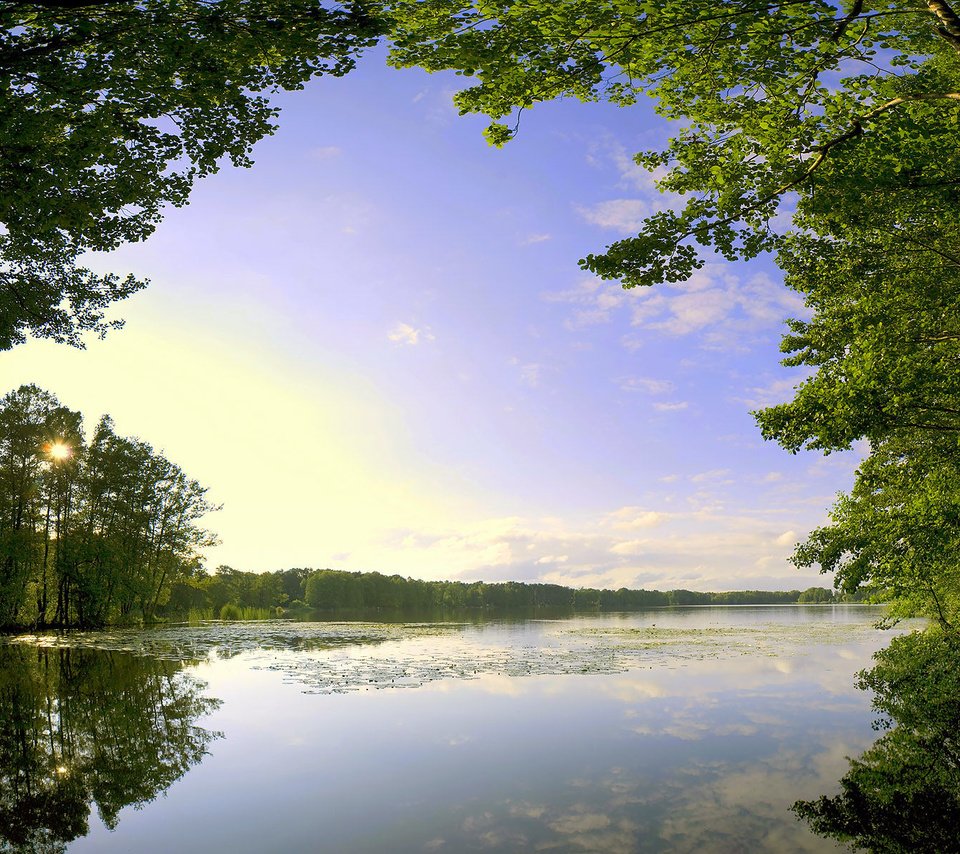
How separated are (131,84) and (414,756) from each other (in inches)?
511

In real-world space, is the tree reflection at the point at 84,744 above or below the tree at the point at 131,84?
below

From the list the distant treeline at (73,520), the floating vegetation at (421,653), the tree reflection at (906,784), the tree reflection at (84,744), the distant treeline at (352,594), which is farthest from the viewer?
the distant treeline at (352,594)

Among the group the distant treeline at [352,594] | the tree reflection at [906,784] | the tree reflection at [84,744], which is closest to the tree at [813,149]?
the tree reflection at [906,784]

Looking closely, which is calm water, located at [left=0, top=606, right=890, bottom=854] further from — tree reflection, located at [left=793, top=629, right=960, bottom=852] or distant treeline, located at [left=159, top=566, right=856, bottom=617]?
distant treeline, located at [left=159, top=566, right=856, bottom=617]

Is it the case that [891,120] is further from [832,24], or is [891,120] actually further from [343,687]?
[343,687]

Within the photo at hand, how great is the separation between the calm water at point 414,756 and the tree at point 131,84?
9.90 meters

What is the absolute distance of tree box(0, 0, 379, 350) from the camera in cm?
854

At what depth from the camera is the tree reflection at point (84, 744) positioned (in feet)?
27.0

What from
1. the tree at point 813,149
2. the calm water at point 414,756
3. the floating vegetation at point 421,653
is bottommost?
the floating vegetation at point 421,653

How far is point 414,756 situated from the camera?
38.7ft

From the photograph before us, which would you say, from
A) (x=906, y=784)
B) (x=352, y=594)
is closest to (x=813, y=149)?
(x=906, y=784)

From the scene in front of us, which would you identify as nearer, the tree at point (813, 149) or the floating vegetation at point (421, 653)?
the tree at point (813, 149)

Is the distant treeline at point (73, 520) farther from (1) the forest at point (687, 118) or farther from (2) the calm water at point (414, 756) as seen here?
(1) the forest at point (687, 118)

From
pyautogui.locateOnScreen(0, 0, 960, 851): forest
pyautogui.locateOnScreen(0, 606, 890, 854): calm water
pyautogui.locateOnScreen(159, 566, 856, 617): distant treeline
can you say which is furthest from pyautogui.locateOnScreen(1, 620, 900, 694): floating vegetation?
pyautogui.locateOnScreen(159, 566, 856, 617): distant treeline
